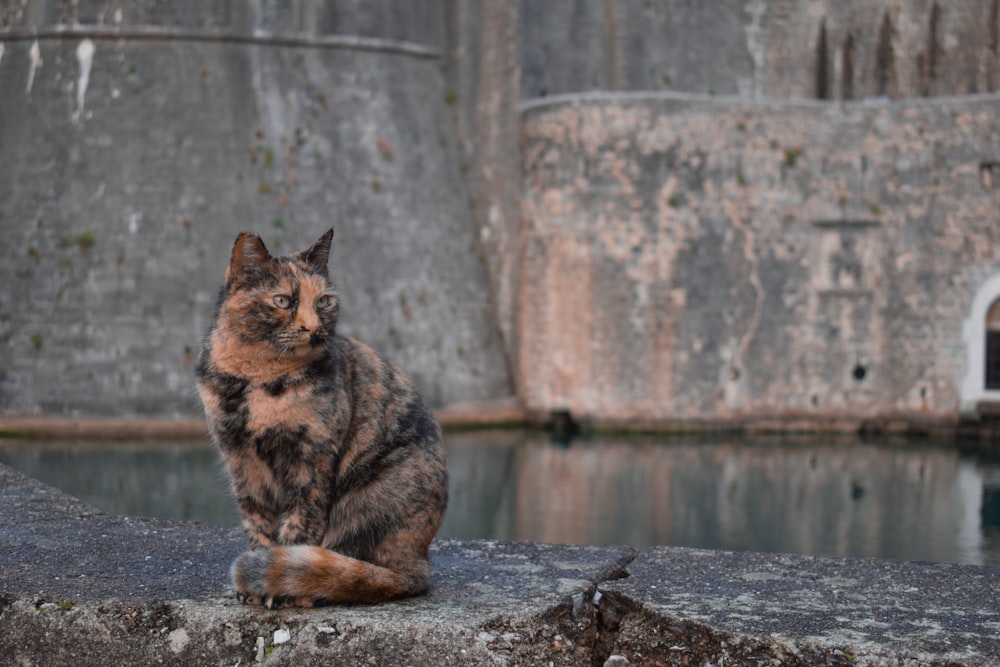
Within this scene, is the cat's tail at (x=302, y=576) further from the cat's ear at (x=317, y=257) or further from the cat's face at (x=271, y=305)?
the cat's ear at (x=317, y=257)

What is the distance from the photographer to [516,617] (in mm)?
3346

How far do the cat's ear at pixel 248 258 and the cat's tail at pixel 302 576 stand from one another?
662mm

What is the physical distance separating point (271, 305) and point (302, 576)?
0.65 metres

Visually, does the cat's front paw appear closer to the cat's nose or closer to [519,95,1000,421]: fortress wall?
the cat's nose

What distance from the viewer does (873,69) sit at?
21.1 meters

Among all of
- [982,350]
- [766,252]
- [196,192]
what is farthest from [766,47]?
[196,192]

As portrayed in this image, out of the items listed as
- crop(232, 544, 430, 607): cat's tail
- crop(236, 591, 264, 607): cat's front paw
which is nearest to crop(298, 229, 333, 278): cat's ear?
crop(232, 544, 430, 607): cat's tail

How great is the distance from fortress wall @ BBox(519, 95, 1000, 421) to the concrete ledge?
13400 millimetres

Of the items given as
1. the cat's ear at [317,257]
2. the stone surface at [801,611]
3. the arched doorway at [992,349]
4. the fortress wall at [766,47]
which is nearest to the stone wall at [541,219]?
the arched doorway at [992,349]

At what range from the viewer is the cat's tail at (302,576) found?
328cm

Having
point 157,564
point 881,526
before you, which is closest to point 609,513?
point 881,526

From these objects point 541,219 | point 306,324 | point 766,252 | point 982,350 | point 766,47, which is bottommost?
point 982,350

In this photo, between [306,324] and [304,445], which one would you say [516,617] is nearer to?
[304,445]

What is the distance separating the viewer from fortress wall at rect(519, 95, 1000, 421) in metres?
17.3
